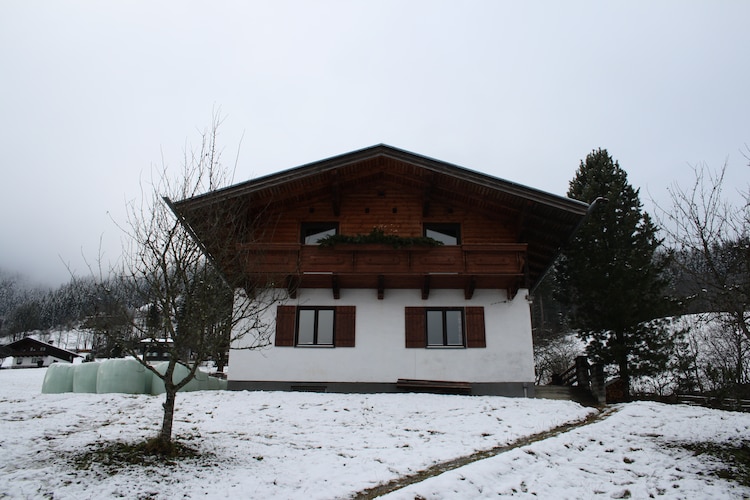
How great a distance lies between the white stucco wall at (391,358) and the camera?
1580cm

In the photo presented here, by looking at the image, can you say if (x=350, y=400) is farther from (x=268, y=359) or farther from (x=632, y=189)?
(x=632, y=189)

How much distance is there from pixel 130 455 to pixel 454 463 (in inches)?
195

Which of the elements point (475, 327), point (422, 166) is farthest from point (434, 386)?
point (422, 166)

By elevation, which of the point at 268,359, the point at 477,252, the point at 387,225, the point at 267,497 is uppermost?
the point at 387,225

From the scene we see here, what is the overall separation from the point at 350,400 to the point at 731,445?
8.50 m

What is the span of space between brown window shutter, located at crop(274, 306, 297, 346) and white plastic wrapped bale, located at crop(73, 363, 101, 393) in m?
5.28

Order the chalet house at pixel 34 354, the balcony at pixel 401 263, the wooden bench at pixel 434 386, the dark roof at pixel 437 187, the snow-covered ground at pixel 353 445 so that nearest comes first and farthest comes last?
the snow-covered ground at pixel 353 445 → the wooden bench at pixel 434 386 → the balcony at pixel 401 263 → the dark roof at pixel 437 187 → the chalet house at pixel 34 354

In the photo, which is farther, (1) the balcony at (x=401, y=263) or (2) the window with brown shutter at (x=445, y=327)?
(2) the window with brown shutter at (x=445, y=327)

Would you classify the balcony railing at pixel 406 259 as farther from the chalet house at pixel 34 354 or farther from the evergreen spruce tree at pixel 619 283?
the chalet house at pixel 34 354

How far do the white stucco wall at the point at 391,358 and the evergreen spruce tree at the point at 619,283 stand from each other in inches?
229

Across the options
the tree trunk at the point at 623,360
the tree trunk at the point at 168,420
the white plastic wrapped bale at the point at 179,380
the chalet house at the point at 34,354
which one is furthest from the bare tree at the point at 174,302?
the chalet house at the point at 34,354

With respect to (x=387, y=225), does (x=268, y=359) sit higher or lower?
lower

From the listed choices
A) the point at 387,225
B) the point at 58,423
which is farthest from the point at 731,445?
the point at 58,423

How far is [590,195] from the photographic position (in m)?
22.3
